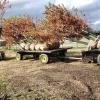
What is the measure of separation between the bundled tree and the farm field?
550 centimetres

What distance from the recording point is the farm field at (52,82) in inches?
473

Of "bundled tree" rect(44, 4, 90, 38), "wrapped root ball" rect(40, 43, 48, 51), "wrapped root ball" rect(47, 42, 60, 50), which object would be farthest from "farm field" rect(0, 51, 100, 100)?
"bundled tree" rect(44, 4, 90, 38)

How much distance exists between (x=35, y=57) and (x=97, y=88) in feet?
35.2

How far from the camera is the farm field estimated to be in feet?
39.4

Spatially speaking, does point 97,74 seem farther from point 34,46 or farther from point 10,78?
point 34,46

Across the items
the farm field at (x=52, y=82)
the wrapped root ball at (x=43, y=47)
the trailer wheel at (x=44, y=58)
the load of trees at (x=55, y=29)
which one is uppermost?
the load of trees at (x=55, y=29)

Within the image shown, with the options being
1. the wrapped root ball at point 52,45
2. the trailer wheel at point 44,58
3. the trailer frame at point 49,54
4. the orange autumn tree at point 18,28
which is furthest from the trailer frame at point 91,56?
the orange autumn tree at point 18,28

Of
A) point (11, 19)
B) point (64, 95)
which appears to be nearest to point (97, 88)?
point (64, 95)

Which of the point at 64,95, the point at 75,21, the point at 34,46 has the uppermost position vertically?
the point at 75,21

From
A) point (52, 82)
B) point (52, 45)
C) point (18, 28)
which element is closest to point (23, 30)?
point (18, 28)

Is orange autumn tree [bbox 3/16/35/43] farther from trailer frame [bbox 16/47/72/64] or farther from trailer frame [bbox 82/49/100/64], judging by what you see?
trailer frame [bbox 82/49/100/64]

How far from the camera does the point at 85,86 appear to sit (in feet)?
43.1

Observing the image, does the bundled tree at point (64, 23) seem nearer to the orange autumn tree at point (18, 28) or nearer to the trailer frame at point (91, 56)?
the orange autumn tree at point (18, 28)

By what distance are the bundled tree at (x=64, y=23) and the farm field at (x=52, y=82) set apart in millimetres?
5498
